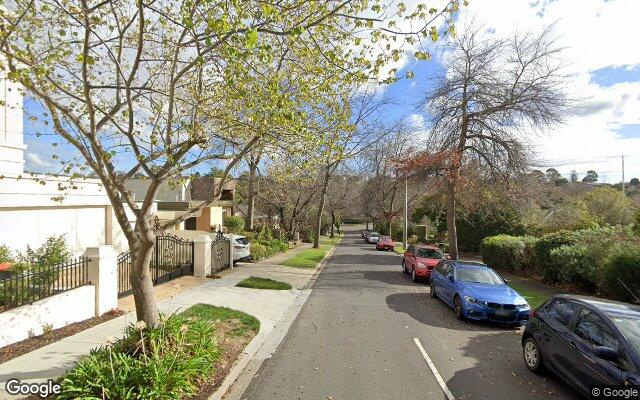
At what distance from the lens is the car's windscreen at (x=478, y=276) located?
11.2 meters

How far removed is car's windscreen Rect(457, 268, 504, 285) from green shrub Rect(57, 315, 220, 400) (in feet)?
24.4

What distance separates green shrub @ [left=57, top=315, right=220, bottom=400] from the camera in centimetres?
477

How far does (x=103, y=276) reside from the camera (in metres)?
9.02

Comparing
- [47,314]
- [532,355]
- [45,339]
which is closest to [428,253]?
[532,355]

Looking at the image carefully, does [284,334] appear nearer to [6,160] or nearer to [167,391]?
[167,391]

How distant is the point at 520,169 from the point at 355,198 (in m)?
42.7

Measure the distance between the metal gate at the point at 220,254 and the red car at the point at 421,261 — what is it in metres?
8.17

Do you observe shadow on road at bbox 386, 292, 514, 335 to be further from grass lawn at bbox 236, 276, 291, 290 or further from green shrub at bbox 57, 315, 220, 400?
green shrub at bbox 57, 315, 220, 400

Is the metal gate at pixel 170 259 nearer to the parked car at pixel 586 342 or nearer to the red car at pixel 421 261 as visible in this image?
the red car at pixel 421 261

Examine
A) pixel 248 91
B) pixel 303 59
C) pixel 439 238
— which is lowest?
pixel 439 238

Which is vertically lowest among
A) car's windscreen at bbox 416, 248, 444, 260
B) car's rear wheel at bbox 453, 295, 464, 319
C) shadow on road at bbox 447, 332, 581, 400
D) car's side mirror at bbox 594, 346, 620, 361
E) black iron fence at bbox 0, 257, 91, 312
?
shadow on road at bbox 447, 332, 581, 400

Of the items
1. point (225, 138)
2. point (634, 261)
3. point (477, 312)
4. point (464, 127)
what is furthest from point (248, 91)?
point (464, 127)

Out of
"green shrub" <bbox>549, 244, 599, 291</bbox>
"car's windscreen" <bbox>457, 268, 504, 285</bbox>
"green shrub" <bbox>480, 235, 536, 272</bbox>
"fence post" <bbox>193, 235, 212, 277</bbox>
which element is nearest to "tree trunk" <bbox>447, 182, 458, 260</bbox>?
"green shrub" <bbox>480, 235, 536, 272</bbox>

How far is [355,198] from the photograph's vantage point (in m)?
63.0
